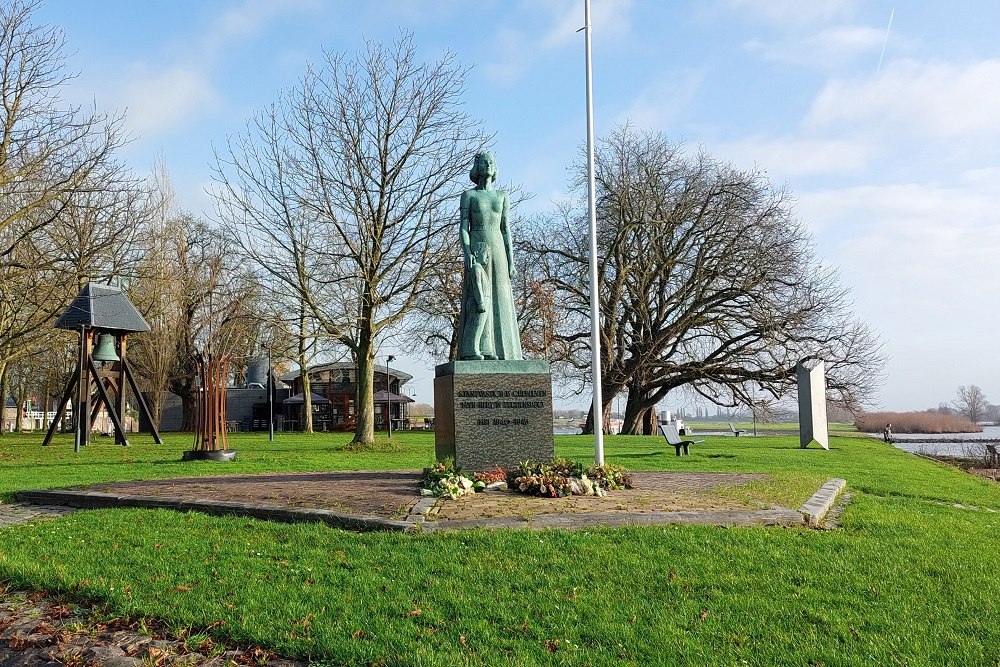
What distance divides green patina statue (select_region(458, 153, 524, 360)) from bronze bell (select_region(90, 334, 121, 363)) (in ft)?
54.7

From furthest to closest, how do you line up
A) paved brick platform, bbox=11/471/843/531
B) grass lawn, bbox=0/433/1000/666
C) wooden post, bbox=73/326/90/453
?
wooden post, bbox=73/326/90/453
paved brick platform, bbox=11/471/843/531
grass lawn, bbox=0/433/1000/666

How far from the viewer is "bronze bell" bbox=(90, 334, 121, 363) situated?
22.8m

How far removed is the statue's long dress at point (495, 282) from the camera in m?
10.6

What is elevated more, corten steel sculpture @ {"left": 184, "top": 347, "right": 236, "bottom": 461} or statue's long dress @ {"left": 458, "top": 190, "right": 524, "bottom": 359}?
statue's long dress @ {"left": 458, "top": 190, "right": 524, "bottom": 359}

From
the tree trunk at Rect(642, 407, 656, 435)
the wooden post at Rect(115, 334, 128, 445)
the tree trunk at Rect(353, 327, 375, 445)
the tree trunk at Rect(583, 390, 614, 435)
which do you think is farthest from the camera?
the tree trunk at Rect(642, 407, 656, 435)

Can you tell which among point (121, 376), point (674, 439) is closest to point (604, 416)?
point (674, 439)

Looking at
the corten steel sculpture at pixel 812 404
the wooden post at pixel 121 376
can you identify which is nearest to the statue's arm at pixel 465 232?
the wooden post at pixel 121 376

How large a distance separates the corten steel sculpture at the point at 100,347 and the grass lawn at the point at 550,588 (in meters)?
15.4

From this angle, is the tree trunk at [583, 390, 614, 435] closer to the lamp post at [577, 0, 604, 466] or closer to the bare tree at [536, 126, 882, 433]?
the bare tree at [536, 126, 882, 433]

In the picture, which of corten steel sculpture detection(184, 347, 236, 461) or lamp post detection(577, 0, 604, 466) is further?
corten steel sculpture detection(184, 347, 236, 461)

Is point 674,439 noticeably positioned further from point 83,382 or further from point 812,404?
point 83,382

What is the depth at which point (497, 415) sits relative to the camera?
32.1ft

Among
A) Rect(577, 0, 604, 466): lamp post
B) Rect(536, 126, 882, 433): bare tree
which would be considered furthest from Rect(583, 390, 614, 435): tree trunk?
Rect(577, 0, 604, 466): lamp post

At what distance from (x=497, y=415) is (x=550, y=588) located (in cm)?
464
